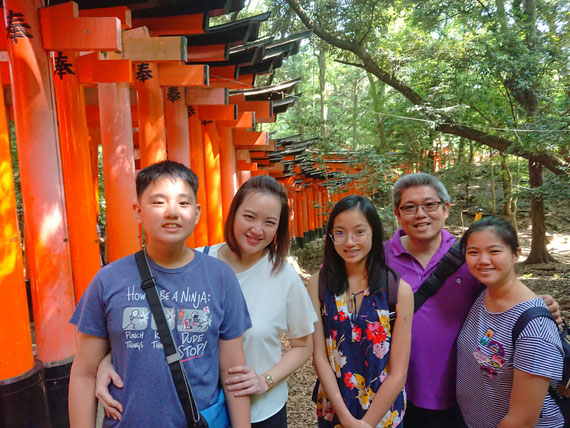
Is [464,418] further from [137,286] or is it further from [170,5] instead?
[170,5]

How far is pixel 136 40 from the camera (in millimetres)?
3988

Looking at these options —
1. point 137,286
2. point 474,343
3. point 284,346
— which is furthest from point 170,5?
point 284,346

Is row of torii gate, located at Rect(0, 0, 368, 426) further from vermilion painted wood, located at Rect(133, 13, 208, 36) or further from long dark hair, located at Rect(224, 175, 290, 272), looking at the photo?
long dark hair, located at Rect(224, 175, 290, 272)

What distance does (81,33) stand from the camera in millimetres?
3174

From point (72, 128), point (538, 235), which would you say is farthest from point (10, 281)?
point (538, 235)

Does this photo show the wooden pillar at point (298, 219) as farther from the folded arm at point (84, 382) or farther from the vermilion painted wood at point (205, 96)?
the folded arm at point (84, 382)

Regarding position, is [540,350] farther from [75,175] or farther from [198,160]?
[198,160]

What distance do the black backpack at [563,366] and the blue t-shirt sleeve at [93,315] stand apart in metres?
1.54

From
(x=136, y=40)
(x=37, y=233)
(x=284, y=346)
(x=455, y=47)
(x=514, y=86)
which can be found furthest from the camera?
(x=455, y=47)

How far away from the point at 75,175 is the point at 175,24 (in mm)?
1818

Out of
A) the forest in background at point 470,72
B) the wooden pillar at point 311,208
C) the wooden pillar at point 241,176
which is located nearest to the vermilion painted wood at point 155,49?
the forest in background at point 470,72

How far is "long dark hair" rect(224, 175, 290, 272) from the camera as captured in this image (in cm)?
180

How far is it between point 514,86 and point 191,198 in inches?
330

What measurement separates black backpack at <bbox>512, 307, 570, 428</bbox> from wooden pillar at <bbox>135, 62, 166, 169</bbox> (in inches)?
160
